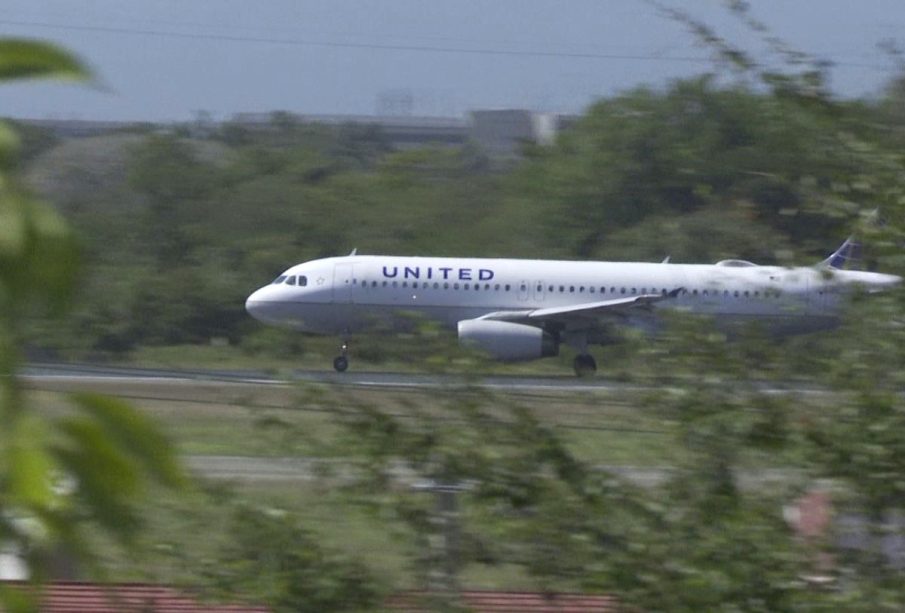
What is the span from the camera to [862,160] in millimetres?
4254

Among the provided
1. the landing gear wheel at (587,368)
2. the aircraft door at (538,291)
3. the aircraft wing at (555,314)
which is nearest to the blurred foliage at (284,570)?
the landing gear wheel at (587,368)

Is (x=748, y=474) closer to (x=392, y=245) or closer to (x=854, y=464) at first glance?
(x=854, y=464)

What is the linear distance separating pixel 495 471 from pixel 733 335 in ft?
3.09

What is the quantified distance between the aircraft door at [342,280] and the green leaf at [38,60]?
26.0 m

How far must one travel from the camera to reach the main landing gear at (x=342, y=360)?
3.99 meters

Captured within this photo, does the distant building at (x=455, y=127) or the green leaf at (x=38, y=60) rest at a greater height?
the distant building at (x=455, y=127)

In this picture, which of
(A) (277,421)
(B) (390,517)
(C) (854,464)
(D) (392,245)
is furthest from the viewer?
(D) (392,245)

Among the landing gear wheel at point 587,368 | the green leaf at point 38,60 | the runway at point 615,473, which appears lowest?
the runway at point 615,473

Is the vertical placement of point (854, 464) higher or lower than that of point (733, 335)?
lower

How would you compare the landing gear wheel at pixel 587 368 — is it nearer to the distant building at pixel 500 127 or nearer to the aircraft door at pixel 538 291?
the aircraft door at pixel 538 291

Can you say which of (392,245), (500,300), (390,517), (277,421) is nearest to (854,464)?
(390,517)

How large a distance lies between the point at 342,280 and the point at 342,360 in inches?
912

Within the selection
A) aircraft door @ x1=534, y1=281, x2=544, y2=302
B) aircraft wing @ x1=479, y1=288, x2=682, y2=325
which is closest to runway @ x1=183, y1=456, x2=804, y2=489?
aircraft wing @ x1=479, y1=288, x2=682, y2=325

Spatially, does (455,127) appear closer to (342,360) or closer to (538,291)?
(538,291)
